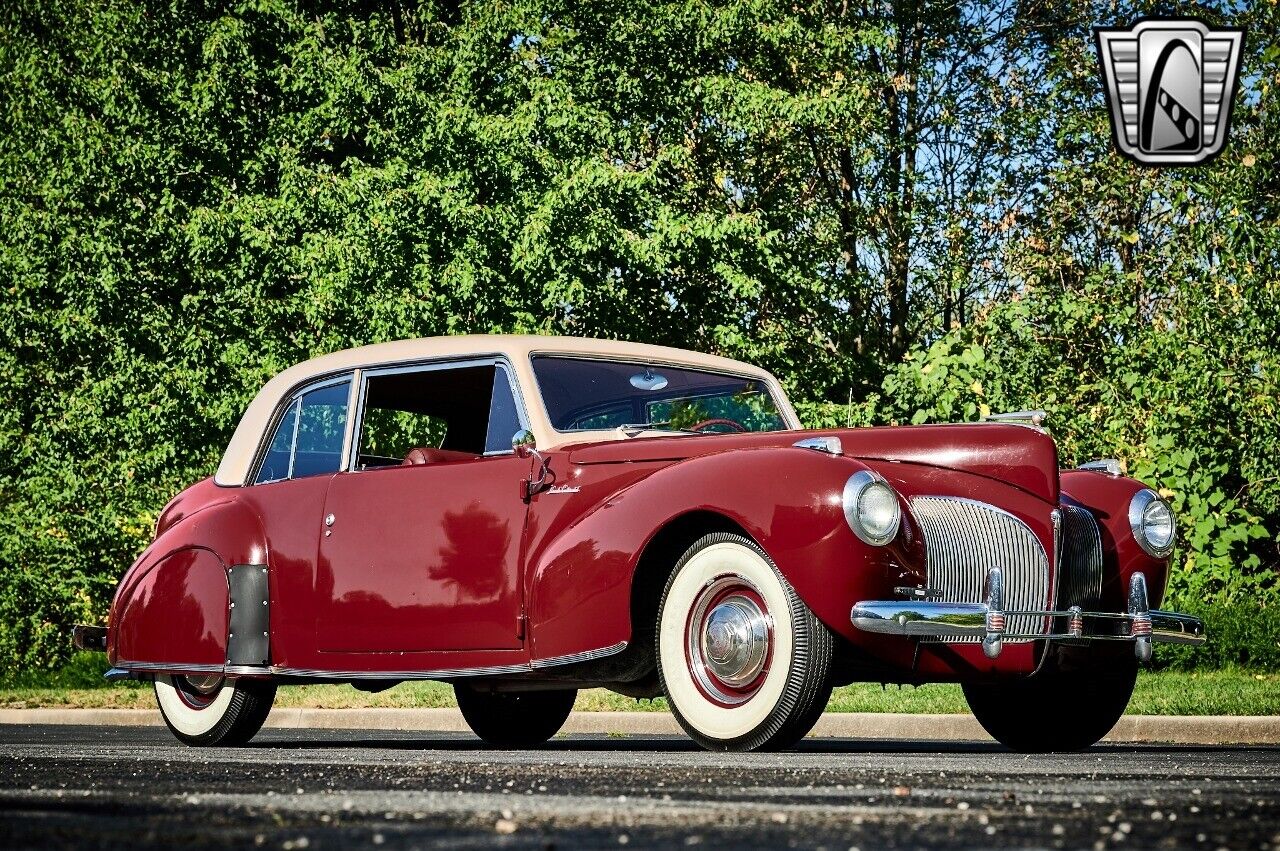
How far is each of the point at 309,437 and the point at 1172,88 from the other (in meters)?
11.2

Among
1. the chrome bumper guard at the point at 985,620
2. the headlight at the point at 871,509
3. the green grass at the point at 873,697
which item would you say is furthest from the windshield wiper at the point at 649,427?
the green grass at the point at 873,697

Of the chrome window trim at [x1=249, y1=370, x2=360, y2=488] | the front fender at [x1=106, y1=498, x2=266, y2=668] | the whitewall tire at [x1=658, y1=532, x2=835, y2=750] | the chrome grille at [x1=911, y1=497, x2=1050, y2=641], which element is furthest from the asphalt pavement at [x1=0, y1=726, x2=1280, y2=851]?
the chrome window trim at [x1=249, y1=370, x2=360, y2=488]

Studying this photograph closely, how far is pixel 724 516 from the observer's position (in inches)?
244

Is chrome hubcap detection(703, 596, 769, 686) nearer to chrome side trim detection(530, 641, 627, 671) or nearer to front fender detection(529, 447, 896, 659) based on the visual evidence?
front fender detection(529, 447, 896, 659)

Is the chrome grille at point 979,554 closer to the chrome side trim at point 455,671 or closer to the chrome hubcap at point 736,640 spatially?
the chrome hubcap at point 736,640

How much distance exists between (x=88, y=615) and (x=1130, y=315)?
38.8 feet

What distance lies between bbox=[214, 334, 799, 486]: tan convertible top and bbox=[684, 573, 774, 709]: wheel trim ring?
4.03 ft

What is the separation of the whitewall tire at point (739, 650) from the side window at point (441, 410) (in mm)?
1506

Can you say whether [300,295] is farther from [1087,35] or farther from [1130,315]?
[1087,35]

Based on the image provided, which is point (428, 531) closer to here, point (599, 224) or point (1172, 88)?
point (599, 224)

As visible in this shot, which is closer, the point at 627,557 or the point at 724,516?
the point at 724,516

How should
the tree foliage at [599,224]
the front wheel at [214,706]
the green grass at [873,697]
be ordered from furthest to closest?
the tree foliage at [599,224], the green grass at [873,697], the front wheel at [214,706]

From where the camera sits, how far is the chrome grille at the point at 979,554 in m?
6.24

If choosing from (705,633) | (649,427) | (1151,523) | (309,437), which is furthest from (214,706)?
(1151,523)
